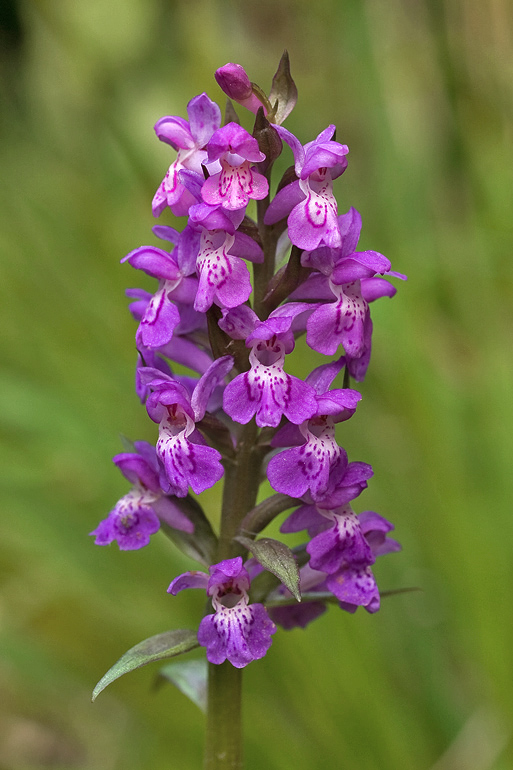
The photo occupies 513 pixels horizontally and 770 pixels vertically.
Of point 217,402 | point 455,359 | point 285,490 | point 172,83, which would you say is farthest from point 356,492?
point 172,83

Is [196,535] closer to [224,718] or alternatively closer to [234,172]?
[224,718]

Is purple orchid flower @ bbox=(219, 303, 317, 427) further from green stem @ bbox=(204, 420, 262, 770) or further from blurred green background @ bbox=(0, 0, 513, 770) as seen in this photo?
blurred green background @ bbox=(0, 0, 513, 770)

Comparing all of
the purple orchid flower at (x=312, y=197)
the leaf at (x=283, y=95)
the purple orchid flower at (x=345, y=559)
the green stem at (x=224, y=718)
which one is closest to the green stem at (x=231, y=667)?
the green stem at (x=224, y=718)

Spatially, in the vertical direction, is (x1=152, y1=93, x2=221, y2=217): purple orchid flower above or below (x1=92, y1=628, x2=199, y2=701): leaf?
above

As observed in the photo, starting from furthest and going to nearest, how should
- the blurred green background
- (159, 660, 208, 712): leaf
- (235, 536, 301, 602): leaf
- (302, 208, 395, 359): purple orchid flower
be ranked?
the blurred green background
(159, 660, 208, 712): leaf
(302, 208, 395, 359): purple orchid flower
(235, 536, 301, 602): leaf

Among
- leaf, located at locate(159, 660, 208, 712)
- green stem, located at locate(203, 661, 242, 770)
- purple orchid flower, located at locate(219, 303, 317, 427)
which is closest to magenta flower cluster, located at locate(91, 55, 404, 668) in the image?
purple orchid flower, located at locate(219, 303, 317, 427)

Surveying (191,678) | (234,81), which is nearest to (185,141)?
(234,81)

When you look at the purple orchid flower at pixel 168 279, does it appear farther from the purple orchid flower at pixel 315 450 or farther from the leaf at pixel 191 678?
the leaf at pixel 191 678

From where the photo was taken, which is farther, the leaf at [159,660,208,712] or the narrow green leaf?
the leaf at [159,660,208,712]
